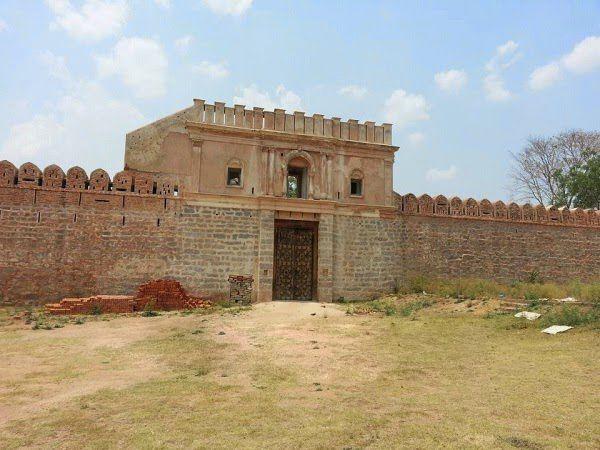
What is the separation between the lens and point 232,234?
14.1m

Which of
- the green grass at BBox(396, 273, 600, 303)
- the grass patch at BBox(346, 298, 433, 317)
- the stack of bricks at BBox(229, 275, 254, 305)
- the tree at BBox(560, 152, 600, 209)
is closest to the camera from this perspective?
the grass patch at BBox(346, 298, 433, 317)

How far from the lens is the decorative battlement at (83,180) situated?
12.7 meters

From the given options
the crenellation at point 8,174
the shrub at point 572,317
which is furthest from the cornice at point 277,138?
→ the shrub at point 572,317

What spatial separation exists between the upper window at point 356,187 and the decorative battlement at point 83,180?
5703mm

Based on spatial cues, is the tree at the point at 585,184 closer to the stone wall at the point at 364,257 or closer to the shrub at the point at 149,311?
the stone wall at the point at 364,257

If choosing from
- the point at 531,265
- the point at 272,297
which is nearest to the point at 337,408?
the point at 272,297

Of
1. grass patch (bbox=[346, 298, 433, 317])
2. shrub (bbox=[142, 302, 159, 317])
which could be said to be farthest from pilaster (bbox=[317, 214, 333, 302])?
shrub (bbox=[142, 302, 159, 317])

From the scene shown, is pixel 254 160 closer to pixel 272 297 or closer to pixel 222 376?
pixel 272 297

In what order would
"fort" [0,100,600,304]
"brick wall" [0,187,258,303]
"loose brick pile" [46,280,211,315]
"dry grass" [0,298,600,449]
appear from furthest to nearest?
"fort" [0,100,600,304], "brick wall" [0,187,258,303], "loose brick pile" [46,280,211,315], "dry grass" [0,298,600,449]

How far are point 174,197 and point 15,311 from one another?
5061mm

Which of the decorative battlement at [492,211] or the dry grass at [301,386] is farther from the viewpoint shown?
the decorative battlement at [492,211]

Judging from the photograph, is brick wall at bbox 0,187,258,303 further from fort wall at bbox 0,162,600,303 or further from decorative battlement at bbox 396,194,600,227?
decorative battlement at bbox 396,194,600,227

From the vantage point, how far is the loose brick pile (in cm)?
1197

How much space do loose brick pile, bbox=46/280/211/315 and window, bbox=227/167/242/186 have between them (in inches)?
139
